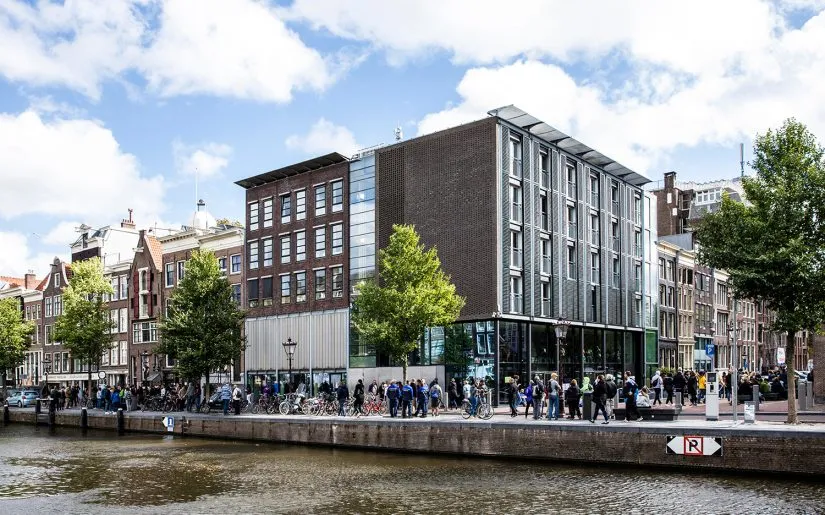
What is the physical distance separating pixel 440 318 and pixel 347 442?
10900 millimetres

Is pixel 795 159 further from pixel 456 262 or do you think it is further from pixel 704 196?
pixel 704 196

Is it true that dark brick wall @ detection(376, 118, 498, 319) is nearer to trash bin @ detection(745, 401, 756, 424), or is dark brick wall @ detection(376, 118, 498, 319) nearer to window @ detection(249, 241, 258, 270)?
window @ detection(249, 241, 258, 270)

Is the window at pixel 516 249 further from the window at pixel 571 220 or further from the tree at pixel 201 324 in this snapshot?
the tree at pixel 201 324

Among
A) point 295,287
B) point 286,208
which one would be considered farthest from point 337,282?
point 286,208

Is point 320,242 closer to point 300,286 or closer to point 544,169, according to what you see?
point 300,286

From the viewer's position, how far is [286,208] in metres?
64.4

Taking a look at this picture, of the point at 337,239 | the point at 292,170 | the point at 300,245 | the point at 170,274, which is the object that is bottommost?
the point at 170,274

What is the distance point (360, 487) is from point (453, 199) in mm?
29979

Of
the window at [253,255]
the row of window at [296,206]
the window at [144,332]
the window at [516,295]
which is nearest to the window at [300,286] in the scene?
the row of window at [296,206]

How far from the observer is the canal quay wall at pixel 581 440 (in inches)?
1031

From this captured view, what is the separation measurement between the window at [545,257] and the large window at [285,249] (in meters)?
19.0

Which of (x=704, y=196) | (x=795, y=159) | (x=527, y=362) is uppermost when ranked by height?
(x=704, y=196)

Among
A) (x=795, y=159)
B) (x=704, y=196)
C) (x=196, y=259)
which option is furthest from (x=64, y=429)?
(x=704, y=196)

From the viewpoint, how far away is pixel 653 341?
70938 millimetres
